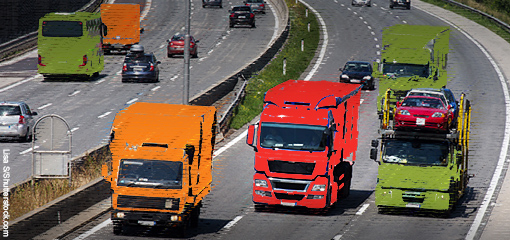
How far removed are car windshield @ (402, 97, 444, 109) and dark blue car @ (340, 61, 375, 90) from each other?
16.6 m

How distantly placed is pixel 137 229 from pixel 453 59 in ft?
146

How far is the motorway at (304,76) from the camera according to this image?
2391 cm

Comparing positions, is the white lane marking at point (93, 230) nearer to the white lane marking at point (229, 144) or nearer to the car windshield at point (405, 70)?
the white lane marking at point (229, 144)

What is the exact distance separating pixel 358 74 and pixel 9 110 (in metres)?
20.9

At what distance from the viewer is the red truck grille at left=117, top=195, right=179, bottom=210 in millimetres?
21203

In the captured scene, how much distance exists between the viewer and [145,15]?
87938mm

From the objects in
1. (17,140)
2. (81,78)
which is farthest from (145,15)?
(17,140)

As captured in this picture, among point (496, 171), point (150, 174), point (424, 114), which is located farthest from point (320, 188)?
point (496, 171)

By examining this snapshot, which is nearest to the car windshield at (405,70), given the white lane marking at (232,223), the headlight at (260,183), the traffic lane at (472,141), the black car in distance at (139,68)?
the traffic lane at (472,141)

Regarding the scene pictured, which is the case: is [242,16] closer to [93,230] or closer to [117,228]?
[93,230]

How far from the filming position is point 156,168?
2162cm

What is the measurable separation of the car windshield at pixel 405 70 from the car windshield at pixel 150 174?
22835 millimetres

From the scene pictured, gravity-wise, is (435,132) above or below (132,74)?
above

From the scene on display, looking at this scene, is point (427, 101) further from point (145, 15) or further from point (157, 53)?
point (145, 15)
